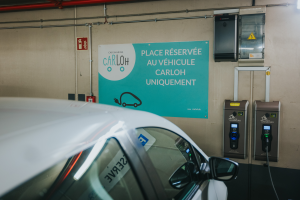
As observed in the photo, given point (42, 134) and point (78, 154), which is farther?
point (78, 154)

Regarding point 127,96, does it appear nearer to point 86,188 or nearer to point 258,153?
point 258,153

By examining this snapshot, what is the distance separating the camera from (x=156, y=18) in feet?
11.3

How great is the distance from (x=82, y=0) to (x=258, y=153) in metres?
3.45

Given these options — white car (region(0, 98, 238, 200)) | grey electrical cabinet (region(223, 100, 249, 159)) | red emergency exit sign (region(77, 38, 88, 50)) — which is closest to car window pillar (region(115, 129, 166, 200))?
white car (region(0, 98, 238, 200))

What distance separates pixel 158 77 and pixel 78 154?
2797 millimetres

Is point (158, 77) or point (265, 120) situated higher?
point (158, 77)

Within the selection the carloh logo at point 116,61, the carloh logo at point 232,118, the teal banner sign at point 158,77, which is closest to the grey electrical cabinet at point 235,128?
the carloh logo at point 232,118

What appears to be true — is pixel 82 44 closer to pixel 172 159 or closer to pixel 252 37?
pixel 252 37

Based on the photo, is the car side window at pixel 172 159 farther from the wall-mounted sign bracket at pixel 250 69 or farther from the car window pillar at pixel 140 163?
the wall-mounted sign bracket at pixel 250 69

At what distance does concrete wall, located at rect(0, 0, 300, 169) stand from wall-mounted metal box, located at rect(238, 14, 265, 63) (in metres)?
0.14

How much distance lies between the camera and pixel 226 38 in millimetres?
3033

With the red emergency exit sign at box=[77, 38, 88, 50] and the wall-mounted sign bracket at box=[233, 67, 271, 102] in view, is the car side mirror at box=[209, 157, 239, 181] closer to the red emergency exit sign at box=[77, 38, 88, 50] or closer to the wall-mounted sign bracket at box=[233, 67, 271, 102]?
the wall-mounted sign bracket at box=[233, 67, 271, 102]

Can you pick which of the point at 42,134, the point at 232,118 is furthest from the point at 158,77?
the point at 42,134

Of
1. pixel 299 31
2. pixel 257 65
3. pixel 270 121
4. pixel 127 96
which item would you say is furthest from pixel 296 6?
pixel 127 96
